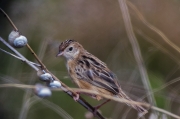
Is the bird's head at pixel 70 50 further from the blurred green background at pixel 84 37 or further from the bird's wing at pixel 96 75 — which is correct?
the blurred green background at pixel 84 37

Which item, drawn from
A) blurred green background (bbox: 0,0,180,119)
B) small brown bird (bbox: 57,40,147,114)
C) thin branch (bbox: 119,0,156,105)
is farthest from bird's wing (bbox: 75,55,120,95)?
blurred green background (bbox: 0,0,180,119)

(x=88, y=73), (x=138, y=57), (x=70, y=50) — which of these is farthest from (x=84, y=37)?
(x=138, y=57)

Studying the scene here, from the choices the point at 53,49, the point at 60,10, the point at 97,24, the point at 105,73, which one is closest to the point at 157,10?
the point at 97,24

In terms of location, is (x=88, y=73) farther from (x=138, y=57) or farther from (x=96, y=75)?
(x=138, y=57)

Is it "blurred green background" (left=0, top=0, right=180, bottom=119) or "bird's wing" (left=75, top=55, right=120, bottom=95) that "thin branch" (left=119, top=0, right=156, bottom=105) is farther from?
"blurred green background" (left=0, top=0, right=180, bottom=119)

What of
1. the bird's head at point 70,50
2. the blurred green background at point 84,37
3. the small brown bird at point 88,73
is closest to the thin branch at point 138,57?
the small brown bird at point 88,73

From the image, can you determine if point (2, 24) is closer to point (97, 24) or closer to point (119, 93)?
point (97, 24)
